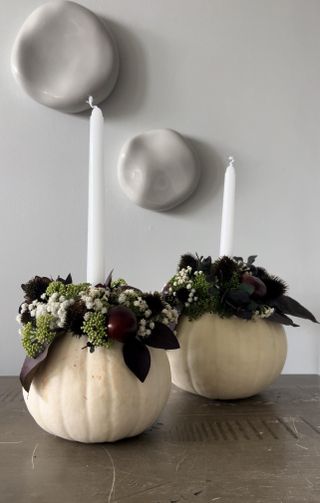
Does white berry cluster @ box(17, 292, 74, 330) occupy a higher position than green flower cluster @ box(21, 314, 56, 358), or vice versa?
white berry cluster @ box(17, 292, 74, 330)

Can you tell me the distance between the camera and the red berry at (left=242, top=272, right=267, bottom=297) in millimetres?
620

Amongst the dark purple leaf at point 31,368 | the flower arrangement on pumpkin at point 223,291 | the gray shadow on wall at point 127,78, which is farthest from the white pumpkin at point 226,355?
the gray shadow on wall at point 127,78

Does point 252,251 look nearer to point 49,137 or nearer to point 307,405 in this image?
point 307,405

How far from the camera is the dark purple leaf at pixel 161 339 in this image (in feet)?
1.62

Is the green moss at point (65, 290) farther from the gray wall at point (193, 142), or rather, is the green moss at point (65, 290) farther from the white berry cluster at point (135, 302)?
the gray wall at point (193, 142)

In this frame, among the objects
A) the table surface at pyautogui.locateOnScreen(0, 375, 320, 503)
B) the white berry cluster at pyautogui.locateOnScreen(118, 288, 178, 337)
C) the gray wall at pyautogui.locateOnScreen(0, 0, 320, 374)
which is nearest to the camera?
the table surface at pyautogui.locateOnScreen(0, 375, 320, 503)

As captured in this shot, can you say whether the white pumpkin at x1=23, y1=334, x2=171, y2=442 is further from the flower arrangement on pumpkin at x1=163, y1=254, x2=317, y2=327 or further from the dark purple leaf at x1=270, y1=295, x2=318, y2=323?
the dark purple leaf at x1=270, y1=295, x2=318, y2=323

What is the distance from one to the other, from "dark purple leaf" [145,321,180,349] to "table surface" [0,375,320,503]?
10 cm

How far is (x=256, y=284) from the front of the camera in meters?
0.62

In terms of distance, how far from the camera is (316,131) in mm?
868

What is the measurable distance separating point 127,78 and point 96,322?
54 cm

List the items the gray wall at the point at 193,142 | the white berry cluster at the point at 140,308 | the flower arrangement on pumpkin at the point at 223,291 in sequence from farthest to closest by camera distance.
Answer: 1. the gray wall at the point at 193,142
2. the flower arrangement on pumpkin at the point at 223,291
3. the white berry cluster at the point at 140,308

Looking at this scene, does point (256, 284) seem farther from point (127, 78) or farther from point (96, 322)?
point (127, 78)

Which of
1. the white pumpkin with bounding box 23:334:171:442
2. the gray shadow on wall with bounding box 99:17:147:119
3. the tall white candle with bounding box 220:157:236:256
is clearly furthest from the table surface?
the gray shadow on wall with bounding box 99:17:147:119
